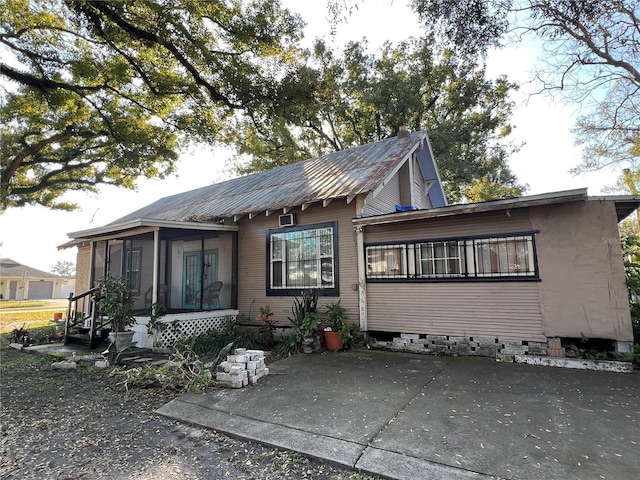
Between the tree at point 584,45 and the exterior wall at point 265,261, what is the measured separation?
3871 mm

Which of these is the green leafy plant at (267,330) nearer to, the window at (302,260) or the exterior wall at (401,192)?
the window at (302,260)

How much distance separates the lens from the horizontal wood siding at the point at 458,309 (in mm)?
5703

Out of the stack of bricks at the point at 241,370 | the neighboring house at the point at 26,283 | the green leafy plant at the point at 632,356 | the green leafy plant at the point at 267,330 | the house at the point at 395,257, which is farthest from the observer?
the neighboring house at the point at 26,283

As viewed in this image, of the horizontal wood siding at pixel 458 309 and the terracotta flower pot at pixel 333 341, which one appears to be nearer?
the horizontal wood siding at pixel 458 309

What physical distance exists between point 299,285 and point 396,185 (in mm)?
3909

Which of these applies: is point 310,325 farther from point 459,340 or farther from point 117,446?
point 117,446

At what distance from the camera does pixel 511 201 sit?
554cm

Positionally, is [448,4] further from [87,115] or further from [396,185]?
[87,115]

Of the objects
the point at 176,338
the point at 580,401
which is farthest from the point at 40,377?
the point at 580,401

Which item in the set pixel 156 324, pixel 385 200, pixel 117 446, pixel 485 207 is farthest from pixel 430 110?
pixel 117 446

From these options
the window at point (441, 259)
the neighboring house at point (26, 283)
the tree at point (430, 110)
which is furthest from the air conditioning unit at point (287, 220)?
the neighboring house at point (26, 283)

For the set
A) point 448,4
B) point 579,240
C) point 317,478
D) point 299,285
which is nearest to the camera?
point 317,478

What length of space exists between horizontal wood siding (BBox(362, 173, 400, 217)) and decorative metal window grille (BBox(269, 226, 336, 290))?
102 cm

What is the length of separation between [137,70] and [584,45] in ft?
46.7
